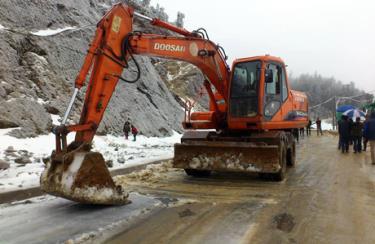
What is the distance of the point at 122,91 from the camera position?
22219 millimetres

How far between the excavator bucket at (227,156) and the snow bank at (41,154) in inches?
74.5

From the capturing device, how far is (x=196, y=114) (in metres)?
11.4

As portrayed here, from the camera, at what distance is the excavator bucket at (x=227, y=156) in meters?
9.17

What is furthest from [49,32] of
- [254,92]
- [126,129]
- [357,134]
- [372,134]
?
[372,134]

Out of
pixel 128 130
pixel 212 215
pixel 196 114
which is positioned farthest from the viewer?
pixel 128 130

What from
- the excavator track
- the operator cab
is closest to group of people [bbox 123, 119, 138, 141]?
the excavator track

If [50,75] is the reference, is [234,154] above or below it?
below

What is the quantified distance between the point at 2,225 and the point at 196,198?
3.37 meters

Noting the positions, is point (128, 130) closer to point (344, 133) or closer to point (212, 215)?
point (344, 133)

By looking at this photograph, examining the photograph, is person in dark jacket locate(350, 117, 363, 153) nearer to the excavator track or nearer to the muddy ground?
the muddy ground

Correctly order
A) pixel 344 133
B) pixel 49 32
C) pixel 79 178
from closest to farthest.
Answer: pixel 79 178
pixel 344 133
pixel 49 32

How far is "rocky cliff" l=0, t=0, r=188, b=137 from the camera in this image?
1572cm

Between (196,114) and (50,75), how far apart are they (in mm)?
9742

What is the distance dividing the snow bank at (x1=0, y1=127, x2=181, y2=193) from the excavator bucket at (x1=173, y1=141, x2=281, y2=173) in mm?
1892
